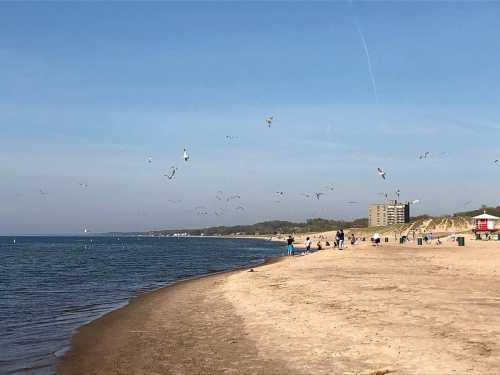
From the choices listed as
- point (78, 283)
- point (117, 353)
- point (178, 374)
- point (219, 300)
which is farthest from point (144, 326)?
point (78, 283)

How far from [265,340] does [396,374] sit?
4617 millimetres

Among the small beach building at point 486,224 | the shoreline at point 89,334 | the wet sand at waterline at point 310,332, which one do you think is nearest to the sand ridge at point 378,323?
the wet sand at waterline at point 310,332

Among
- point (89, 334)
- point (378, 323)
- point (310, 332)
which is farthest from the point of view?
point (89, 334)

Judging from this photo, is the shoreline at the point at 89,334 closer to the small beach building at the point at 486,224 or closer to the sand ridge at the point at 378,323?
the sand ridge at the point at 378,323

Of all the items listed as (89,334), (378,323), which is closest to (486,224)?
(378,323)

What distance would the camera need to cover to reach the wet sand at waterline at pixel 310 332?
10.6 meters

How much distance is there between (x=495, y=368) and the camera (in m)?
9.37

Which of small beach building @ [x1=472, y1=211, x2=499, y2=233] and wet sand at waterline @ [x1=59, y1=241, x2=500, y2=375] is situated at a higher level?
small beach building @ [x1=472, y1=211, x2=499, y2=233]

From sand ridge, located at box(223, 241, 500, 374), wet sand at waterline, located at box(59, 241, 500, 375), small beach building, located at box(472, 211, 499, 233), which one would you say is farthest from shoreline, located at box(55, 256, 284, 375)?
small beach building, located at box(472, 211, 499, 233)

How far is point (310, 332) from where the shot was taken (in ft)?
44.9

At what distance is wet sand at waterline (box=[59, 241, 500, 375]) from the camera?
10648 millimetres

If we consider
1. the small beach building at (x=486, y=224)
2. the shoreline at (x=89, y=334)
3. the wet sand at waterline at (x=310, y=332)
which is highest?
the small beach building at (x=486, y=224)

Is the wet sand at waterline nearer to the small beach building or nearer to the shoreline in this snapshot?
the shoreline

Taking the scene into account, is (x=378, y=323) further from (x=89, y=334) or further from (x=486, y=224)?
(x=486, y=224)
